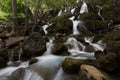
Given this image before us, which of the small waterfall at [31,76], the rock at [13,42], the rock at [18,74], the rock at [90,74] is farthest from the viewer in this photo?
the rock at [13,42]

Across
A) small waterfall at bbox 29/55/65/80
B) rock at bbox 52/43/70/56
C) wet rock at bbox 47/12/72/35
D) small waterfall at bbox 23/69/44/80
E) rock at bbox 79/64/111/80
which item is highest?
wet rock at bbox 47/12/72/35

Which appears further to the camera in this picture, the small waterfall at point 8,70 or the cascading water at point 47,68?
the small waterfall at point 8,70

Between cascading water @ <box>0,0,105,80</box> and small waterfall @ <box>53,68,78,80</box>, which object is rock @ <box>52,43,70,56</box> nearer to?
cascading water @ <box>0,0,105,80</box>

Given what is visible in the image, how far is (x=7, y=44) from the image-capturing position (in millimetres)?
13945

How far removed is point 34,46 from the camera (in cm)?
1246

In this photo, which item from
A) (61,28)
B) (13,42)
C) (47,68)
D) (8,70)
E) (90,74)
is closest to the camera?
(90,74)

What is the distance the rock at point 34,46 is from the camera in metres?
Result: 12.3

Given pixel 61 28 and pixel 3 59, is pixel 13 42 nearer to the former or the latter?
pixel 3 59

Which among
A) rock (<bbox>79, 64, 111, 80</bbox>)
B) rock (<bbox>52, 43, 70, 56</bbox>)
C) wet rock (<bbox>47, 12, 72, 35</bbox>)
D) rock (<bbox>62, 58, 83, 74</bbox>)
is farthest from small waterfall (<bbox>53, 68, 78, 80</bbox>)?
wet rock (<bbox>47, 12, 72, 35</bbox>)

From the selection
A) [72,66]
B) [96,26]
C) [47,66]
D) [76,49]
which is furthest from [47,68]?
[96,26]

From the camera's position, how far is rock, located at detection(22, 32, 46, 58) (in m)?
12.3

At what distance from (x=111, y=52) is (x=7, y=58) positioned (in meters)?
5.34

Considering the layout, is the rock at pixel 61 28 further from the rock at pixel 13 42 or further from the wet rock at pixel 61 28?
the rock at pixel 13 42

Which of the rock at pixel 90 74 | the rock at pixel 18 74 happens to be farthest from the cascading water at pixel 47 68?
the rock at pixel 90 74
